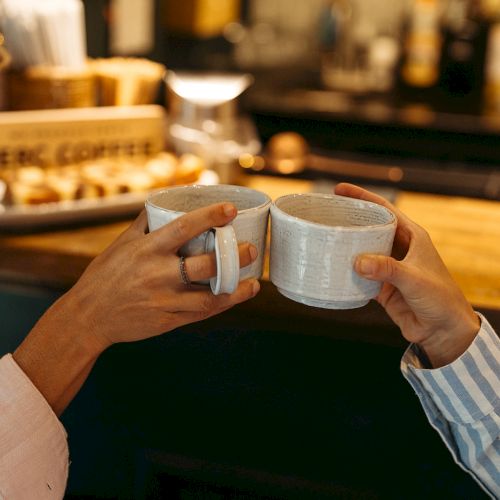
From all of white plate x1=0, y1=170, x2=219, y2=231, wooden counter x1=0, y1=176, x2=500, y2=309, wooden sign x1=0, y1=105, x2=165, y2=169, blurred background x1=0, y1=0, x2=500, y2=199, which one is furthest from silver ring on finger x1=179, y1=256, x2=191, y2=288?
blurred background x1=0, y1=0, x2=500, y2=199

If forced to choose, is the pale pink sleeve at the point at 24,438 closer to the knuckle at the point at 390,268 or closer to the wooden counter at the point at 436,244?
the wooden counter at the point at 436,244

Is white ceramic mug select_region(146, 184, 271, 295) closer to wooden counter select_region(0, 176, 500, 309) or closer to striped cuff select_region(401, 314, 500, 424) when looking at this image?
striped cuff select_region(401, 314, 500, 424)

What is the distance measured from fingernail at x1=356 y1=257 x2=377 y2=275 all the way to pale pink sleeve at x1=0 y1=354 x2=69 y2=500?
46 centimetres

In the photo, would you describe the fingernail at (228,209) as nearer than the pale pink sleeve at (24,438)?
Yes

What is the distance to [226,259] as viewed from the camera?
77cm

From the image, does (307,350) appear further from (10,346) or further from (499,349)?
(10,346)

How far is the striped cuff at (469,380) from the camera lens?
36.4 inches

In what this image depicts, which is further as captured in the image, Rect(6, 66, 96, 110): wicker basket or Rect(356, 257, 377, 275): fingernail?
Rect(6, 66, 96, 110): wicker basket

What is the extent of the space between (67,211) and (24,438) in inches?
23.4

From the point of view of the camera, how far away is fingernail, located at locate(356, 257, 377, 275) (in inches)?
31.7

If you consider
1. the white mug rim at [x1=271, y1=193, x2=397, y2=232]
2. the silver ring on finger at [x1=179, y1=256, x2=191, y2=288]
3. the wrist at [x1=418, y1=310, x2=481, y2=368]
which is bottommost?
the wrist at [x1=418, y1=310, x2=481, y2=368]

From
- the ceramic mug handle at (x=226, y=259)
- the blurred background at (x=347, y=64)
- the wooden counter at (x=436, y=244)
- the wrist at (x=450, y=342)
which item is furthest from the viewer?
the blurred background at (x=347, y=64)

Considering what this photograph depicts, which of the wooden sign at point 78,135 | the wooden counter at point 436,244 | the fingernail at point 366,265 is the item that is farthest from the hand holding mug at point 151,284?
the wooden sign at point 78,135

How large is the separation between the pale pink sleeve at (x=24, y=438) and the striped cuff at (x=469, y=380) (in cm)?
48
